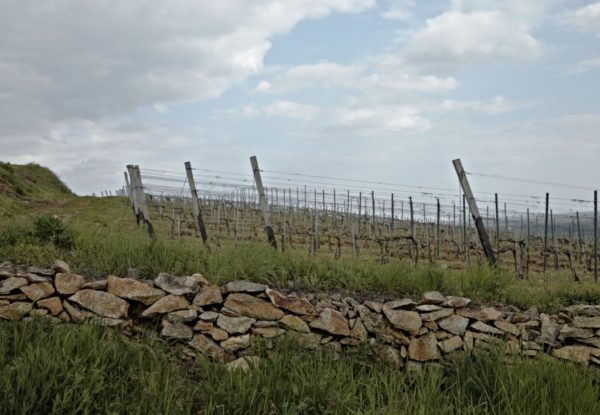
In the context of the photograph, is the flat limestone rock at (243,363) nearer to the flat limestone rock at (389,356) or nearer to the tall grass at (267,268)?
the tall grass at (267,268)

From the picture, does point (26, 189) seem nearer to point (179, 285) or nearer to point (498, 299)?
point (179, 285)

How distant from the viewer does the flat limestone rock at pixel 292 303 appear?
514cm

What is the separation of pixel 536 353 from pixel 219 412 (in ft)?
10.7

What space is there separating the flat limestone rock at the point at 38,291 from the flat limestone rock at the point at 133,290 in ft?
1.75

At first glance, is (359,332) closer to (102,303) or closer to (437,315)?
(437,315)

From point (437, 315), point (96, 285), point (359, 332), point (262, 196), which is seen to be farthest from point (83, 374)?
point (262, 196)

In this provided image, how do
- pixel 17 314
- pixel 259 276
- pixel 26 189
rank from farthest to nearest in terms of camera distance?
pixel 26 189, pixel 259 276, pixel 17 314

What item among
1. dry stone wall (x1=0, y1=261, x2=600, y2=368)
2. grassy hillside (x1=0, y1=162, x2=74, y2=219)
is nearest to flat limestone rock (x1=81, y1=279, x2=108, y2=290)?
dry stone wall (x1=0, y1=261, x2=600, y2=368)

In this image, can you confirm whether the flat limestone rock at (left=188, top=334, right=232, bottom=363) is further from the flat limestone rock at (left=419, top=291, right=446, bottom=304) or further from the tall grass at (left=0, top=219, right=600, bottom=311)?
the flat limestone rock at (left=419, top=291, right=446, bottom=304)

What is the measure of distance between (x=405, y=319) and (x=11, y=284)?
12.7 feet

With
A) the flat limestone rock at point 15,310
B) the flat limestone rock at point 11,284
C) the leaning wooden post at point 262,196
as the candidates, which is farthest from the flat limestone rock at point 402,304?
the leaning wooden post at point 262,196

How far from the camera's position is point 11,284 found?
16.0ft

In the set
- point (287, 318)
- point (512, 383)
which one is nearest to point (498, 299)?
point (512, 383)

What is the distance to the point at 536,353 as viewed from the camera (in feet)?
16.8
